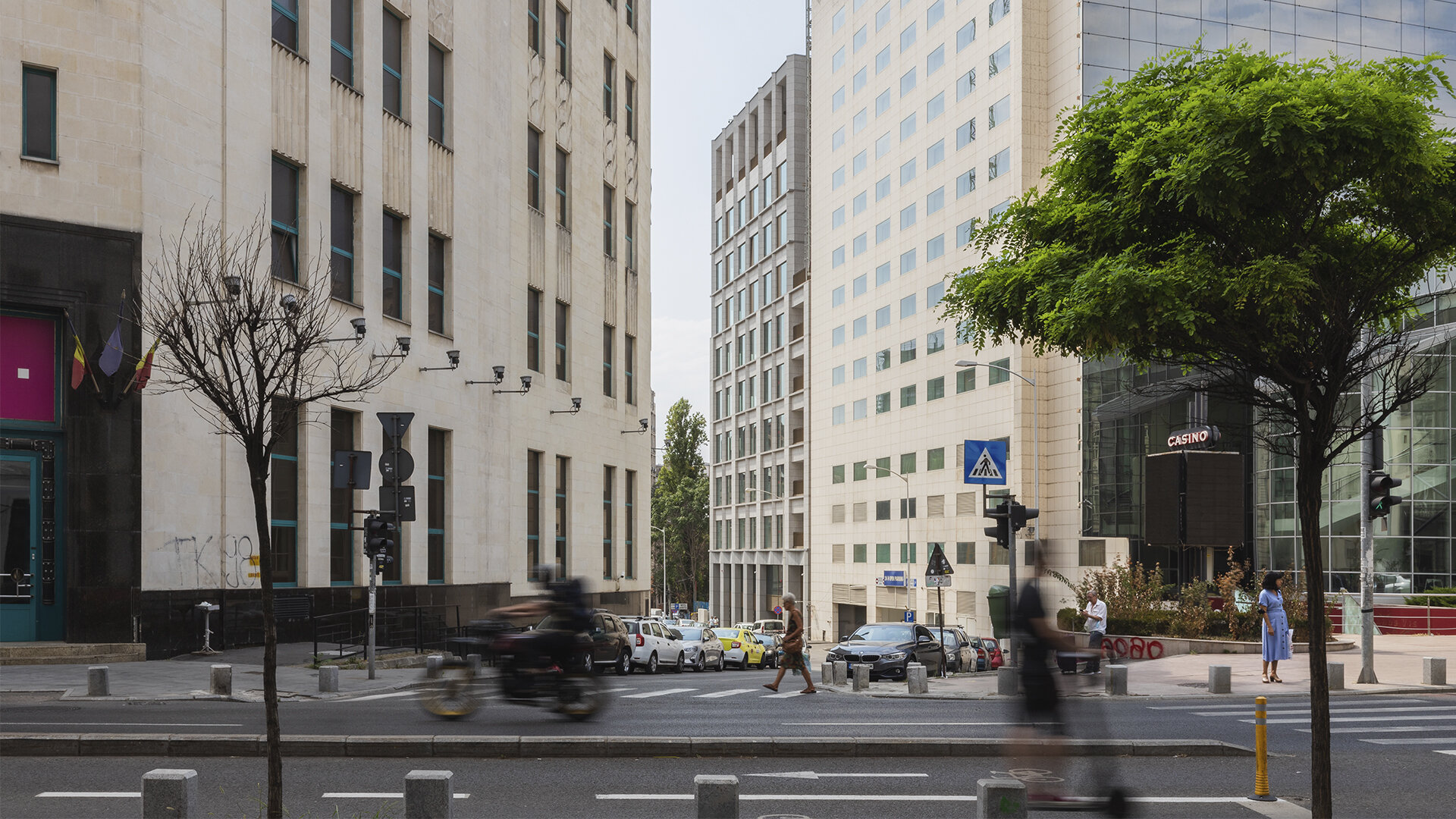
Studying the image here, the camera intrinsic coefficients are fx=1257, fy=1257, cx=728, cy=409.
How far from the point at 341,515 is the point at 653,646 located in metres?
8.93

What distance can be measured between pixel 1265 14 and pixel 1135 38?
675 cm

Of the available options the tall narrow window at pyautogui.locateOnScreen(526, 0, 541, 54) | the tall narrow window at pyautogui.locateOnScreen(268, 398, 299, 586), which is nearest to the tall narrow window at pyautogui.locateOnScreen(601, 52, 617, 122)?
the tall narrow window at pyautogui.locateOnScreen(526, 0, 541, 54)

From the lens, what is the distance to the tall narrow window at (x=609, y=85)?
147 ft

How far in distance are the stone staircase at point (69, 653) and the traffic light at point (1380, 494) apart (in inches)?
864

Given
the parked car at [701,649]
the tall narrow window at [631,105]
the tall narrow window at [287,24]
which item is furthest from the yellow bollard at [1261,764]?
the tall narrow window at [631,105]

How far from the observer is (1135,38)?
59406 millimetres

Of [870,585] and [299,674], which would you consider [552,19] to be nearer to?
[299,674]

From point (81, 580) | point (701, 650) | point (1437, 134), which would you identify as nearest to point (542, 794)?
point (1437, 134)

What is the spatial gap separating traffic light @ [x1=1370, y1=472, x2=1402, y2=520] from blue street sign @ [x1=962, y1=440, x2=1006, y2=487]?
654 cm

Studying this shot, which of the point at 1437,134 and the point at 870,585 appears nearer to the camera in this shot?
the point at 1437,134

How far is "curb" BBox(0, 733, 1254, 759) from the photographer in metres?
12.1

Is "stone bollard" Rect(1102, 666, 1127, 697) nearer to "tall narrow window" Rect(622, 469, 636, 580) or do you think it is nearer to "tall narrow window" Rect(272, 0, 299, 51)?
"tall narrow window" Rect(272, 0, 299, 51)

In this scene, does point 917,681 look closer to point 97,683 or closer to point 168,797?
point 97,683

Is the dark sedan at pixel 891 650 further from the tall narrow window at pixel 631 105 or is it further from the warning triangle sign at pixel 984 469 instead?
the tall narrow window at pixel 631 105
